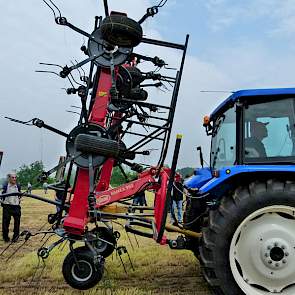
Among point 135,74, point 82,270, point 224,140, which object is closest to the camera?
point 82,270

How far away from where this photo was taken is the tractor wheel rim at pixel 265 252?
407 centimetres

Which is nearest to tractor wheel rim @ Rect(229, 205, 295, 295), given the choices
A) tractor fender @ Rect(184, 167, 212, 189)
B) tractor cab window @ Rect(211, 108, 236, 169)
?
tractor cab window @ Rect(211, 108, 236, 169)

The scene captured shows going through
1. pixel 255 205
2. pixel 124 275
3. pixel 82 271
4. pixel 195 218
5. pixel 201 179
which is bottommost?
pixel 124 275

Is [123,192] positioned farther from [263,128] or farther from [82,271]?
[263,128]

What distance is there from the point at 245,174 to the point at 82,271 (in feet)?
6.91

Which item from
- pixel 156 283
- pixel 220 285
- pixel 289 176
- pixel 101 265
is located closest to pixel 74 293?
pixel 101 265

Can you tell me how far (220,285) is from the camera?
13.1ft

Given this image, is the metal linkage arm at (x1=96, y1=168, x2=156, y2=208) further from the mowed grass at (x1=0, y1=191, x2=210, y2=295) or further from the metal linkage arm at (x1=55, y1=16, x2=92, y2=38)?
the metal linkage arm at (x1=55, y1=16, x2=92, y2=38)

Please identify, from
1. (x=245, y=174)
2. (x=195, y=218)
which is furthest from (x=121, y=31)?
(x=195, y=218)

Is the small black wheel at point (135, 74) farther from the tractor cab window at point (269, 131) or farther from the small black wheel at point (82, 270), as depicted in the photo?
the small black wheel at point (82, 270)

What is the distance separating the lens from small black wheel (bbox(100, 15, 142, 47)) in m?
4.62

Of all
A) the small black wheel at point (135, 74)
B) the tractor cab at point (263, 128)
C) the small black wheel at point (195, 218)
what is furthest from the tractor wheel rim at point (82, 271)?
the small black wheel at point (135, 74)

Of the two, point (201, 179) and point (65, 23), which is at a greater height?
point (65, 23)

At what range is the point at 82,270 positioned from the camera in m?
4.74
